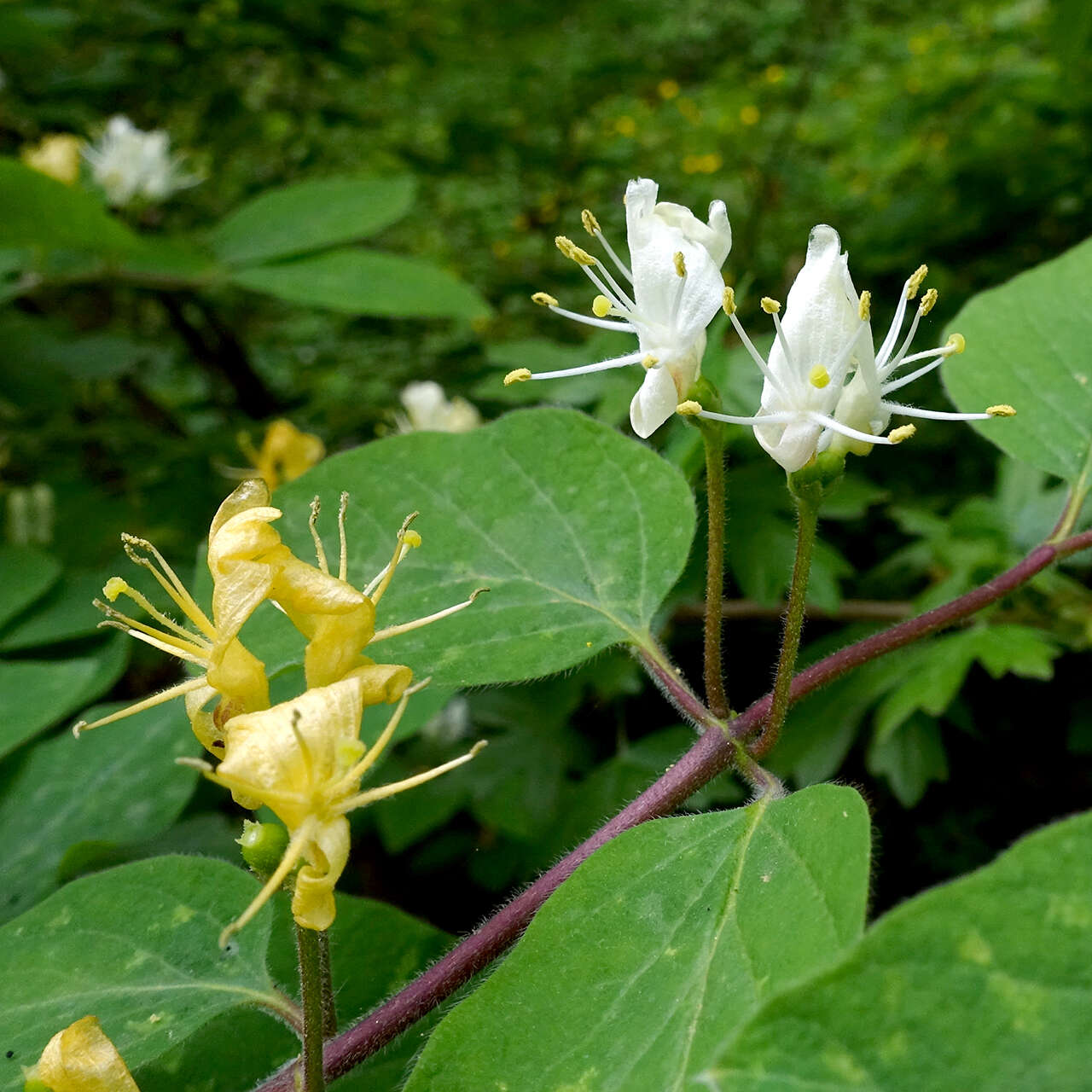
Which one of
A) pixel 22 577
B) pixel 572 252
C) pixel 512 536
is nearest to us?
pixel 572 252

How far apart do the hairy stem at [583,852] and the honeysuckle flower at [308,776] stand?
0.15m

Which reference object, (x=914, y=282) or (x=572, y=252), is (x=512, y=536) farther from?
(x=914, y=282)

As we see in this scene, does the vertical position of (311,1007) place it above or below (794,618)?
below

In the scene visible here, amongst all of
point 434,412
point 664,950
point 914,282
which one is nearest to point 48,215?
point 434,412

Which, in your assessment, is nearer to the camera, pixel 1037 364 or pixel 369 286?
pixel 1037 364

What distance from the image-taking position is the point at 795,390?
0.65 meters

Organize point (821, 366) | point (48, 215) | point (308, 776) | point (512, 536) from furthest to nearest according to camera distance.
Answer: point (48, 215)
point (512, 536)
point (821, 366)
point (308, 776)

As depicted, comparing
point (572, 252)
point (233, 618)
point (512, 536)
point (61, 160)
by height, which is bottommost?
point (512, 536)

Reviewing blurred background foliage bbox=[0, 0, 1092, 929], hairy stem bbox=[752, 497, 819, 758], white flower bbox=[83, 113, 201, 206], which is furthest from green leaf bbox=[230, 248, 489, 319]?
hairy stem bbox=[752, 497, 819, 758]

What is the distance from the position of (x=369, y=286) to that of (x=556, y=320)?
1066mm

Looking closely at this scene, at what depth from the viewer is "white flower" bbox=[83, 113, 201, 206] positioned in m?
2.22

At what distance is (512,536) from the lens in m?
0.86

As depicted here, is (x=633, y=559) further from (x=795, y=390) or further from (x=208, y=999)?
(x=208, y=999)

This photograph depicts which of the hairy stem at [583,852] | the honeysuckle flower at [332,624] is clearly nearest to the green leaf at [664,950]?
the hairy stem at [583,852]
